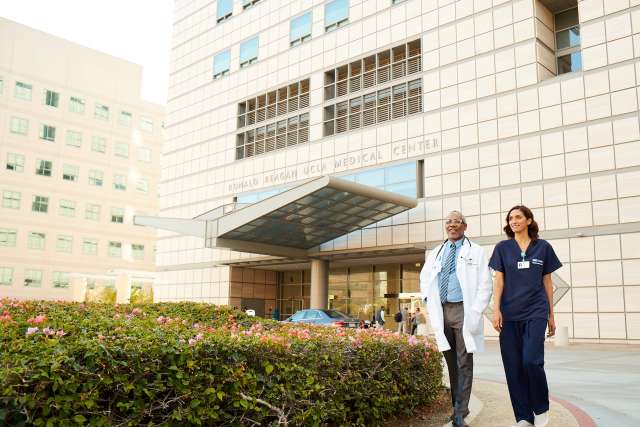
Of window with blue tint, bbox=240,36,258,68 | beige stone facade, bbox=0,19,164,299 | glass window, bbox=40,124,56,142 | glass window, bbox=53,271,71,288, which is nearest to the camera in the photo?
window with blue tint, bbox=240,36,258,68

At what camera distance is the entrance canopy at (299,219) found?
2347cm

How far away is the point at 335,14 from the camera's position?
104ft

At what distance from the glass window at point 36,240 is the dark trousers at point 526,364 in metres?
54.1

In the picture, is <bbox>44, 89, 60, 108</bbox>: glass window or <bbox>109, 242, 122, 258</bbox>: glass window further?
<bbox>109, 242, 122, 258</bbox>: glass window

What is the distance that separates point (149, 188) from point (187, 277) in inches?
1039

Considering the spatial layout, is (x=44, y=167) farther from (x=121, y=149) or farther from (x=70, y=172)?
(x=121, y=149)

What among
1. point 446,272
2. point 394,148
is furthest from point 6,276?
point 446,272

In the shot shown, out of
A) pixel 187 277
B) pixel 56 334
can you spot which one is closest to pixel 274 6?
pixel 187 277

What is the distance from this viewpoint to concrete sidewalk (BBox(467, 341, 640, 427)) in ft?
19.5

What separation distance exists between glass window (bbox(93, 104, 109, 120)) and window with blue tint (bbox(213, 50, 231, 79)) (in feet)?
78.2

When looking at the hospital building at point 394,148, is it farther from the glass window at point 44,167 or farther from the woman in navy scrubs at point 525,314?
the glass window at point 44,167

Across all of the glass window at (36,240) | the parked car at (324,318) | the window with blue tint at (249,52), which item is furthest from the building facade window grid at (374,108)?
the glass window at (36,240)

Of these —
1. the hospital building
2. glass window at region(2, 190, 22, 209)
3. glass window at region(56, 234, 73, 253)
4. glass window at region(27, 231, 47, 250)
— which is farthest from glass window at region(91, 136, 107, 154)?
the hospital building

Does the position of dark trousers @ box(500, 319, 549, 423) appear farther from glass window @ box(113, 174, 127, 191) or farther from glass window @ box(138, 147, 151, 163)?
glass window @ box(138, 147, 151, 163)
